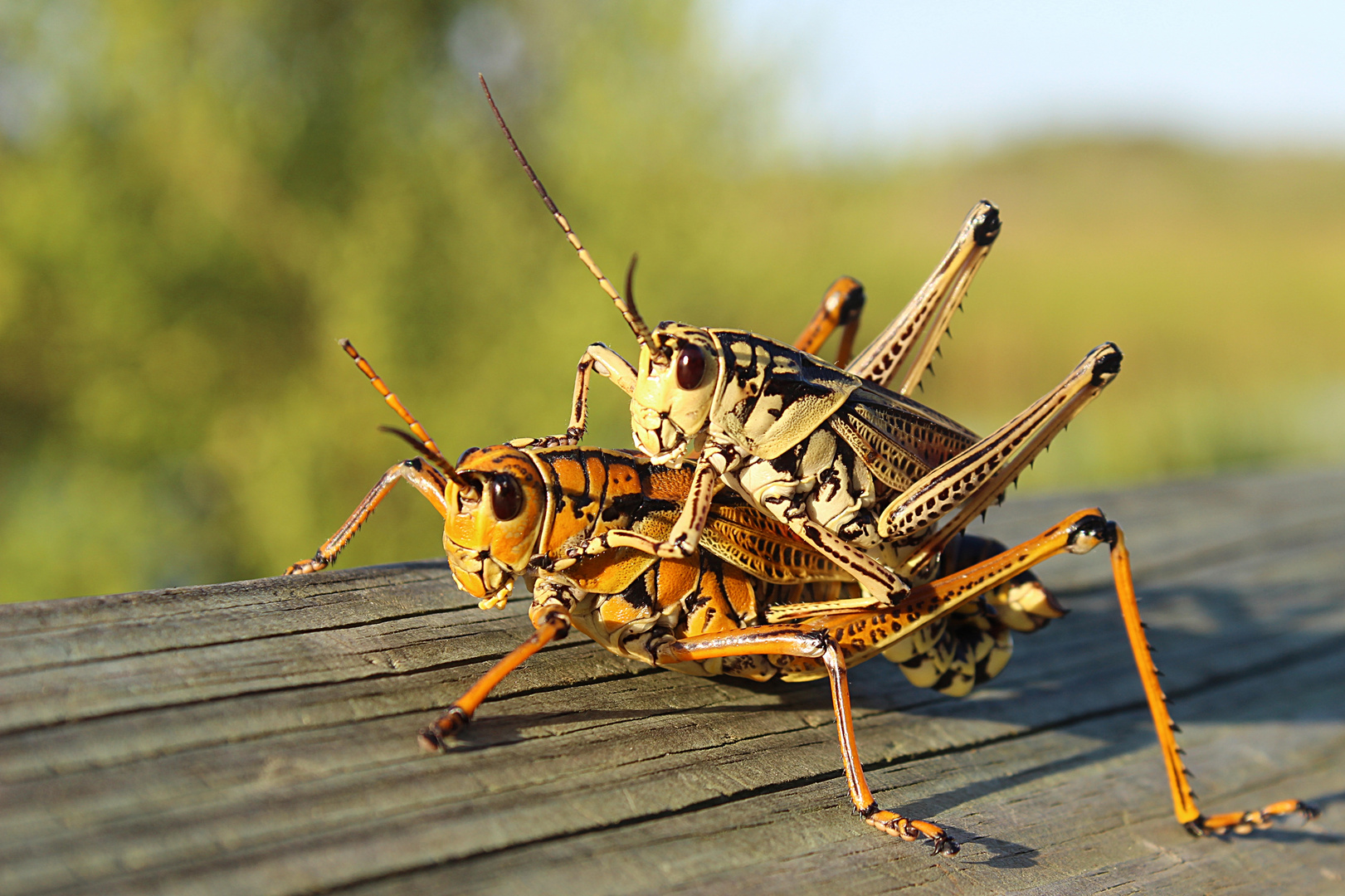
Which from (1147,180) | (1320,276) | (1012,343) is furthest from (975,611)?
(1147,180)

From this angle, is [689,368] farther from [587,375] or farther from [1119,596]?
[1119,596]

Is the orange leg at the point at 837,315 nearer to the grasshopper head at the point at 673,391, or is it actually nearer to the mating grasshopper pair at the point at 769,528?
the mating grasshopper pair at the point at 769,528

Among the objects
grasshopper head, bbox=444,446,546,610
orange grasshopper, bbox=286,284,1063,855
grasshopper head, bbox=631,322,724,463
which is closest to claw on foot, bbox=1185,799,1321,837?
orange grasshopper, bbox=286,284,1063,855

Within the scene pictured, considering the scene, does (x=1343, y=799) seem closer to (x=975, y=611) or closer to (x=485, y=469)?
(x=975, y=611)

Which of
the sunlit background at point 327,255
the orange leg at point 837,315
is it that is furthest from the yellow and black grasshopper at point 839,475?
the sunlit background at point 327,255

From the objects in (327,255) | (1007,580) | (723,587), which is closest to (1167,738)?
(1007,580)

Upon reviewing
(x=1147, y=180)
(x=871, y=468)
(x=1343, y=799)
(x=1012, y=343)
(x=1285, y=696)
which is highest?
(x=1147, y=180)
